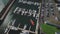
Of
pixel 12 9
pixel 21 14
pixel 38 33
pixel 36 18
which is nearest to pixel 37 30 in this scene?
pixel 38 33

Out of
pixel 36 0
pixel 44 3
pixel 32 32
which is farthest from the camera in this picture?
pixel 36 0

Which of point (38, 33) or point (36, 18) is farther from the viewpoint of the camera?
point (36, 18)

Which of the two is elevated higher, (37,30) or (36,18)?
(36,18)

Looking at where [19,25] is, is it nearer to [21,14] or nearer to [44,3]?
[21,14]

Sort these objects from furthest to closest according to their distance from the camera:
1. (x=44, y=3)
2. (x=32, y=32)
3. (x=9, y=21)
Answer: (x=44, y=3) < (x=9, y=21) < (x=32, y=32)

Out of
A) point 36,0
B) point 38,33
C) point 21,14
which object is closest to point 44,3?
point 36,0

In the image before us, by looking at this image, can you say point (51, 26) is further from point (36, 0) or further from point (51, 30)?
point (36, 0)

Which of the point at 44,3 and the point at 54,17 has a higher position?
the point at 44,3

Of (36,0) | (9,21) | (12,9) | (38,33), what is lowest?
(38,33)

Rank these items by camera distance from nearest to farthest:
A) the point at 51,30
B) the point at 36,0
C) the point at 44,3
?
1. the point at 51,30
2. the point at 44,3
3. the point at 36,0
